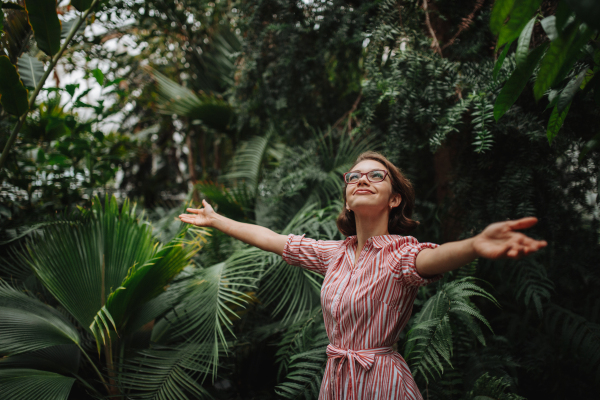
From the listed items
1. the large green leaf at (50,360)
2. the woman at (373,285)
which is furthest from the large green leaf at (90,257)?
the woman at (373,285)

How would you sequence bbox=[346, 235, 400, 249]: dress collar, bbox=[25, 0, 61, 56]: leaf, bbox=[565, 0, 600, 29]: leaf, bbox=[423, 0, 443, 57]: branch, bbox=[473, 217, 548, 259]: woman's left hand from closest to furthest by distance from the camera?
bbox=[565, 0, 600, 29]: leaf
bbox=[473, 217, 548, 259]: woman's left hand
bbox=[346, 235, 400, 249]: dress collar
bbox=[25, 0, 61, 56]: leaf
bbox=[423, 0, 443, 57]: branch

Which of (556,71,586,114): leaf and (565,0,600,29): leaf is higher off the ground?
(556,71,586,114): leaf

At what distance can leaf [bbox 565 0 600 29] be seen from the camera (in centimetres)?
65

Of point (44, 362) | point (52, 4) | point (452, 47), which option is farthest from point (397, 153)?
point (44, 362)

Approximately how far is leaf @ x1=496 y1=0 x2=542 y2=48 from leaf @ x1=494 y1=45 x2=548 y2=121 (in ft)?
0.40

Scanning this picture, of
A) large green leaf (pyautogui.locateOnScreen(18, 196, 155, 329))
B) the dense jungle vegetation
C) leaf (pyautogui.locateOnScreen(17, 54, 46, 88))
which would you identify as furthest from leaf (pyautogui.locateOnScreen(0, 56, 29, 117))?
large green leaf (pyautogui.locateOnScreen(18, 196, 155, 329))

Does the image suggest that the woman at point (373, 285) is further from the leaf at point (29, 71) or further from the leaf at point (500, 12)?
the leaf at point (29, 71)

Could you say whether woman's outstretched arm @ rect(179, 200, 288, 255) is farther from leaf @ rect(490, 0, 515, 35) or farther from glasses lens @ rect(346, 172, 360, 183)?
leaf @ rect(490, 0, 515, 35)

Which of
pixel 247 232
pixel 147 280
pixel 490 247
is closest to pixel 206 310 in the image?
pixel 147 280

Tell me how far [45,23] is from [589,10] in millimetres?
2260

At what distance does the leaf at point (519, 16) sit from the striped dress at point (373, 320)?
58cm

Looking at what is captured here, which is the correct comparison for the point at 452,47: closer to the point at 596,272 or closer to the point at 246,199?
the point at 596,272

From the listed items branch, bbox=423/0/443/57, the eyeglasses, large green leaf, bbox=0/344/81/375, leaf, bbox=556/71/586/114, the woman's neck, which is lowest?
large green leaf, bbox=0/344/81/375

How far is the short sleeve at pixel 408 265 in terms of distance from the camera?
3.49 feet
